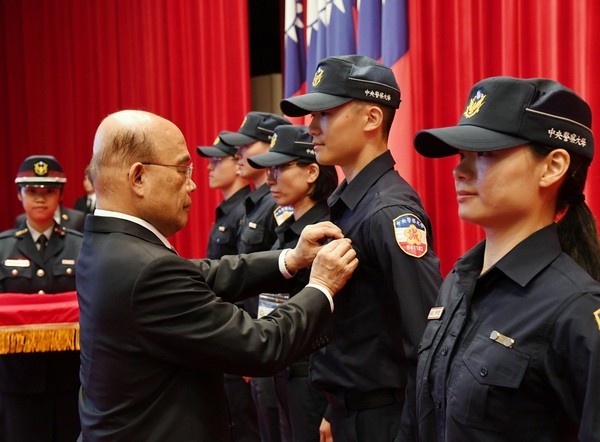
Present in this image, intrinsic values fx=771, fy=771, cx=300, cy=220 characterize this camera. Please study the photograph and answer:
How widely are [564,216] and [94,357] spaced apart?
1038 mm

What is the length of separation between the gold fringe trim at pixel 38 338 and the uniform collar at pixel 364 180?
1.69 meters

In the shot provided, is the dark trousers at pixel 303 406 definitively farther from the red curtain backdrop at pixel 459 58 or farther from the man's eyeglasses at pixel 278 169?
the red curtain backdrop at pixel 459 58

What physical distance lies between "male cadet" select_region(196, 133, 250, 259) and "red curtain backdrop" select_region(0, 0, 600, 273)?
1085mm

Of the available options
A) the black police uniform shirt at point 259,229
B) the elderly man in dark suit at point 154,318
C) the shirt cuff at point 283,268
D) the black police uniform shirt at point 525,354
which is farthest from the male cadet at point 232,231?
the black police uniform shirt at point 525,354

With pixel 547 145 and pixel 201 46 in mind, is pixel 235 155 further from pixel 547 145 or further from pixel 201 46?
pixel 547 145

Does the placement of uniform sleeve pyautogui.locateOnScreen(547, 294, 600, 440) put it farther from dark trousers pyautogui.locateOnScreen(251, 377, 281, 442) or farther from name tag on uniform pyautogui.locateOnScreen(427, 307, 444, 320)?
dark trousers pyautogui.locateOnScreen(251, 377, 281, 442)

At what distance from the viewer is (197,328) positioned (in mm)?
1646

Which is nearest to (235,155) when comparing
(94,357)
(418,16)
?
(418,16)

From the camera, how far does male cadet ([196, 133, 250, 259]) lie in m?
4.35

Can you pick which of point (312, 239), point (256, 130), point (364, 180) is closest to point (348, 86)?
point (364, 180)

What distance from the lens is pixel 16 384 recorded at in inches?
140

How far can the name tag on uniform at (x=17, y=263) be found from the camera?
3738 mm

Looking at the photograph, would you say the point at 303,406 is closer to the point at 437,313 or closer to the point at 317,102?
the point at 317,102

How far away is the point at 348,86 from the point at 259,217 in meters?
1.69
